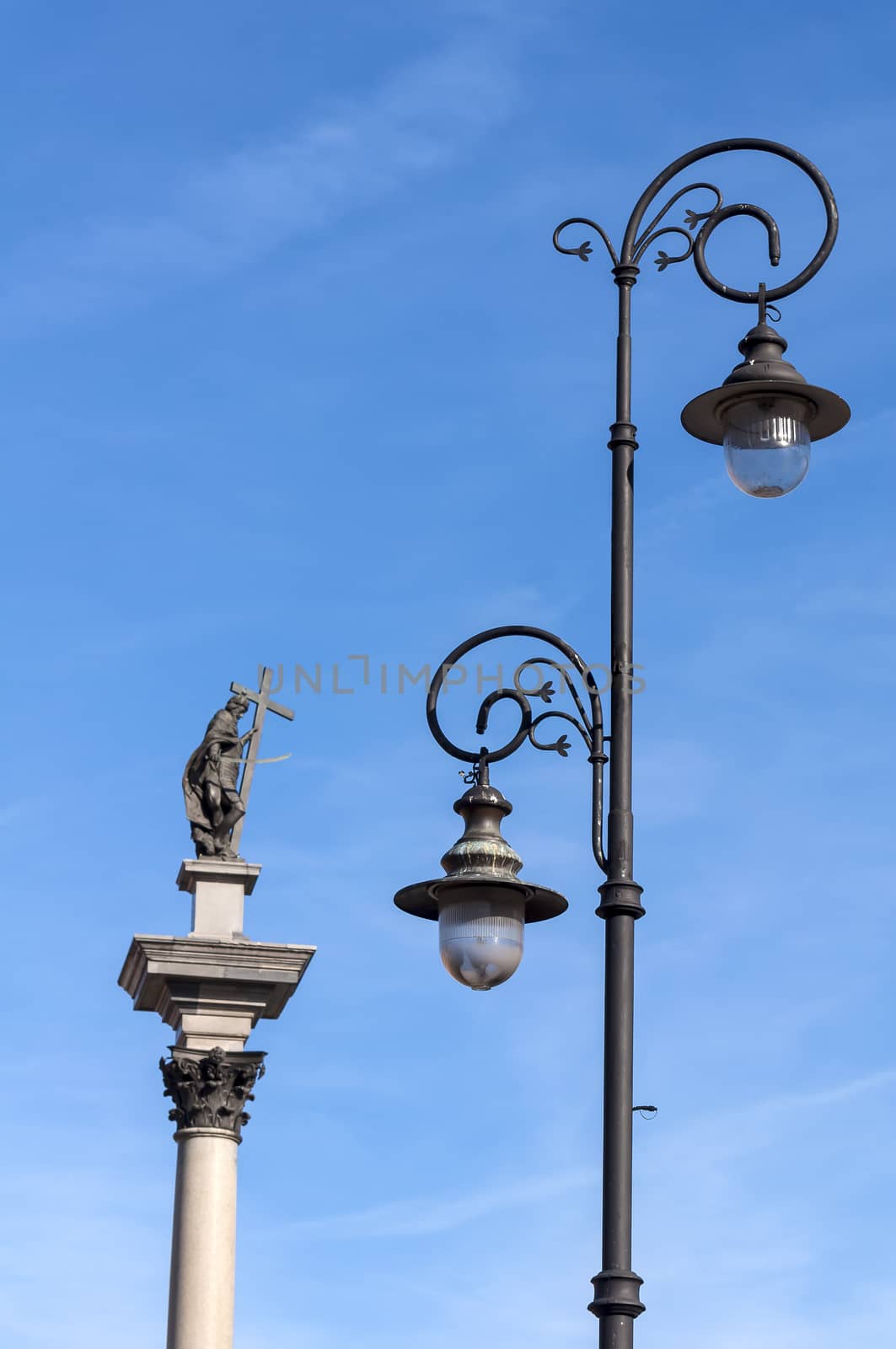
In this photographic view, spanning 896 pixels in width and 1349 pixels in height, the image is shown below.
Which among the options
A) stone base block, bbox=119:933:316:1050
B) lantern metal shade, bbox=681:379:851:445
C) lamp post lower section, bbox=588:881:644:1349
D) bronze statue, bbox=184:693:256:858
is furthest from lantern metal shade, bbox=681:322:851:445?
bronze statue, bbox=184:693:256:858

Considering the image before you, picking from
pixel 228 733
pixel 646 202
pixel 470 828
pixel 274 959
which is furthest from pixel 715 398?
pixel 228 733


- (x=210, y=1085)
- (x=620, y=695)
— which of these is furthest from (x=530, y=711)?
(x=210, y=1085)

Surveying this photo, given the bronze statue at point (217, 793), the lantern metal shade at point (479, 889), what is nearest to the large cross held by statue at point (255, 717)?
Result: the bronze statue at point (217, 793)

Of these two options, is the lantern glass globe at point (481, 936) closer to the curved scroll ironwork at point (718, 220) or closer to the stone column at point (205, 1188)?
the curved scroll ironwork at point (718, 220)

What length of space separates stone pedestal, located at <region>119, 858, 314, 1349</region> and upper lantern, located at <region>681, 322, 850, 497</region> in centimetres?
1148

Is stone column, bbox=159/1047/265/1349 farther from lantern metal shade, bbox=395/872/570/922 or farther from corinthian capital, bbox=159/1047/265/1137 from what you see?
lantern metal shade, bbox=395/872/570/922

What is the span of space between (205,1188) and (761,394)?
12.1 meters

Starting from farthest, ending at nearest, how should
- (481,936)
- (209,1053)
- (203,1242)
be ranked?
(209,1053) < (203,1242) < (481,936)

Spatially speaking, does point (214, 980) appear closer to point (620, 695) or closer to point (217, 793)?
point (217, 793)

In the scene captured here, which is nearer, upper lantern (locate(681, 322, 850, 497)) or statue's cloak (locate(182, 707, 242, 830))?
upper lantern (locate(681, 322, 850, 497))

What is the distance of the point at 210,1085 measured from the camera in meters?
20.2

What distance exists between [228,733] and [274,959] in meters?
2.84

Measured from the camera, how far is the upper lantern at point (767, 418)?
9.93m

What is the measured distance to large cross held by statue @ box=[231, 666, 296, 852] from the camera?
22125 mm
